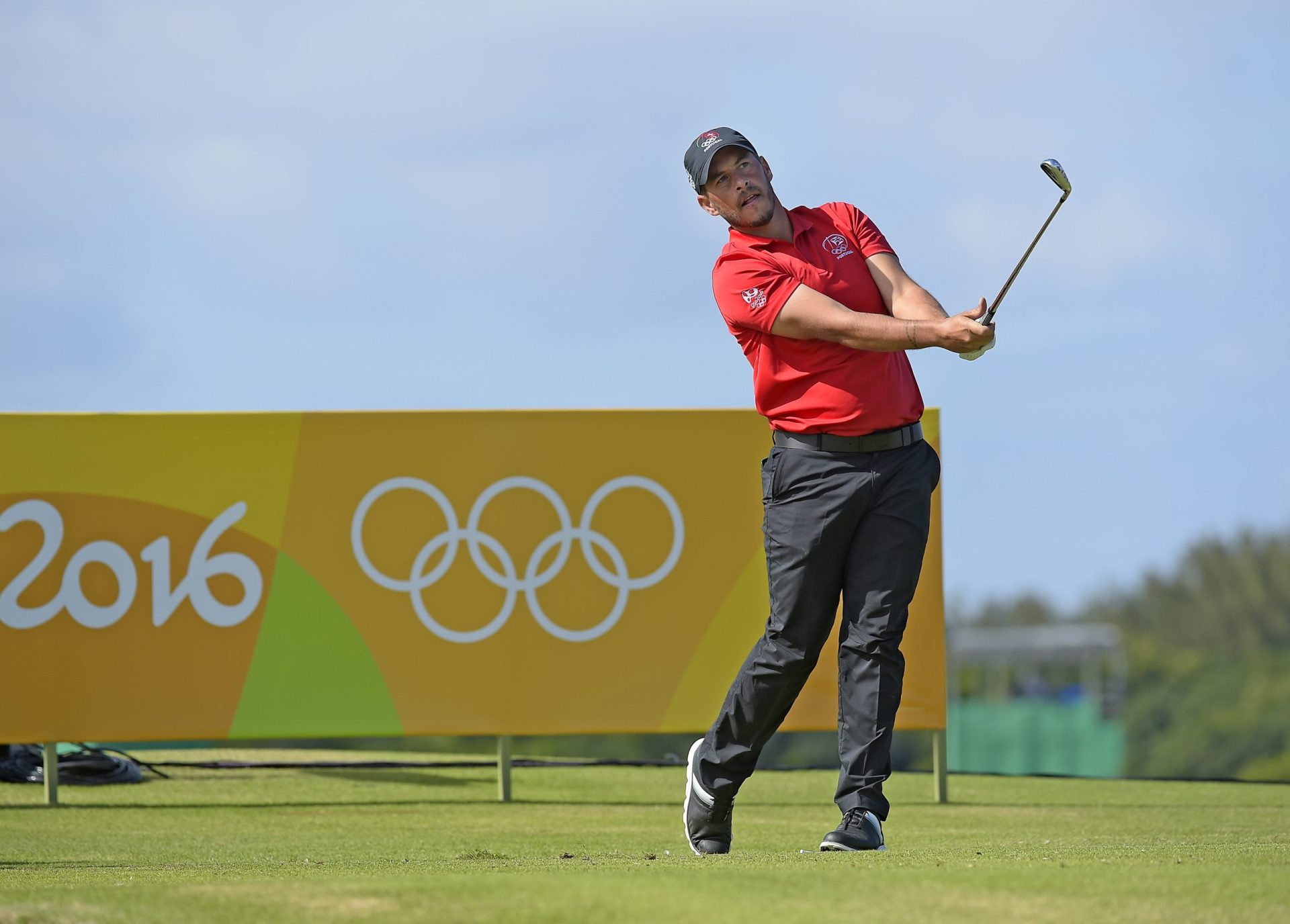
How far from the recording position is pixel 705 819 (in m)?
3.97

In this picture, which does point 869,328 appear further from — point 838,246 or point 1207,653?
point 1207,653

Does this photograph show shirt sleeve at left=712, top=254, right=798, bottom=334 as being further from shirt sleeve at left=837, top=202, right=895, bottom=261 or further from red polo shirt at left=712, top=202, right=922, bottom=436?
shirt sleeve at left=837, top=202, right=895, bottom=261

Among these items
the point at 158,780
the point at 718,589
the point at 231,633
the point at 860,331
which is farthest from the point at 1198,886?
the point at 158,780

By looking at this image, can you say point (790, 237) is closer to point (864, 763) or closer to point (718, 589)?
point (864, 763)

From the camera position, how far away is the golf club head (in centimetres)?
386

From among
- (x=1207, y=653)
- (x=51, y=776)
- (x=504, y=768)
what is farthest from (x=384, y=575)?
(x=1207, y=653)

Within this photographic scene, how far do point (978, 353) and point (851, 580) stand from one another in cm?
64

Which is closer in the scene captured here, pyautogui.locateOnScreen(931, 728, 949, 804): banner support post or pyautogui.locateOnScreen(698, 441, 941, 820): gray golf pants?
pyautogui.locateOnScreen(698, 441, 941, 820): gray golf pants

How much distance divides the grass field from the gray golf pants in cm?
33

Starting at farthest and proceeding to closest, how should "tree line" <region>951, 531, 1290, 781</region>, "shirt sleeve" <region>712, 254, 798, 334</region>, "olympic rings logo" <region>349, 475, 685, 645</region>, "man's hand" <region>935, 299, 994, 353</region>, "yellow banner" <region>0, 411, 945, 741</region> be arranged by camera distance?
1. "tree line" <region>951, 531, 1290, 781</region>
2. "olympic rings logo" <region>349, 475, 685, 645</region>
3. "yellow banner" <region>0, 411, 945, 741</region>
4. "shirt sleeve" <region>712, 254, 798, 334</region>
5. "man's hand" <region>935, 299, 994, 353</region>

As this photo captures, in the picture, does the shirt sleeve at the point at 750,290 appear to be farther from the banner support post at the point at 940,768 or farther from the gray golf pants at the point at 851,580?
the banner support post at the point at 940,768

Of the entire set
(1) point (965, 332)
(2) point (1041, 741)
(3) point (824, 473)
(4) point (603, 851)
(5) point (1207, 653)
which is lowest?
(4) point (603, 851)

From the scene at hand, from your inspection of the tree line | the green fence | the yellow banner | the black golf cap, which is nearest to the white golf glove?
the black golf cap

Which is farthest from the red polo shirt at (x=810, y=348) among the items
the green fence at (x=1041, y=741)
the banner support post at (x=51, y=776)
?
the green fence at (x=1041, y=741)
